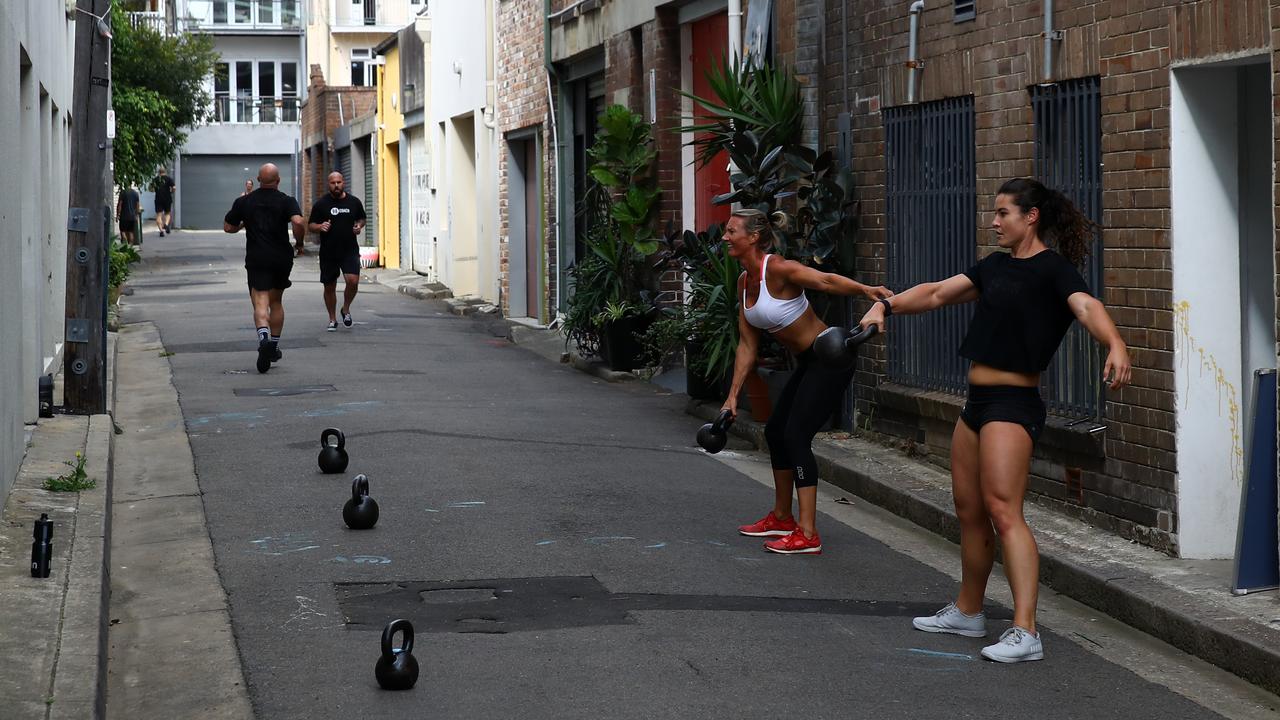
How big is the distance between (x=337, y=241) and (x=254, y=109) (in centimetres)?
4248

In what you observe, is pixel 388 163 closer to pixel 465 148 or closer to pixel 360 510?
pixel 465 148

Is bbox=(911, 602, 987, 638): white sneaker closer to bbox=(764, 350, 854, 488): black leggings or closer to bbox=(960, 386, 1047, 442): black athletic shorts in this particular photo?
bbox=(960, 386, 1047, 442): black athletic shorts

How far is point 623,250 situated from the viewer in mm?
16406

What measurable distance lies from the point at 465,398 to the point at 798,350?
617cm

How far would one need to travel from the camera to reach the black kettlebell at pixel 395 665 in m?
5.57

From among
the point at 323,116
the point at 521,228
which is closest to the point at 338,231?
the point at 521,228

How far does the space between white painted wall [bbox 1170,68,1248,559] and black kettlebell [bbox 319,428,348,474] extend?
498cm

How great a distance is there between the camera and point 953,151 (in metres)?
10.2

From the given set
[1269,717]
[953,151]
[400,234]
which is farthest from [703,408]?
[400,234]

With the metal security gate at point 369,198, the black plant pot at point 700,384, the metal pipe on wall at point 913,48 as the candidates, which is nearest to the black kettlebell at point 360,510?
the metal pipe on wall at point 913,48

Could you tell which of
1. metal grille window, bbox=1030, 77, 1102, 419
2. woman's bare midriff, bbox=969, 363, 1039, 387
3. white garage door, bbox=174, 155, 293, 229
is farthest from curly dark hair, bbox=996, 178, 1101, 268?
white garage door, bbox=174, 155, 293, 229

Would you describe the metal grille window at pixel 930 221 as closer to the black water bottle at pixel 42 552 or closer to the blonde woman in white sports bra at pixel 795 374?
the blonde woman in white sports bra at pixel 795 374

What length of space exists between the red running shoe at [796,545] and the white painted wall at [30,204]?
3.80m

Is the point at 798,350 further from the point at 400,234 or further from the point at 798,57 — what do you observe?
the point at 400,234
